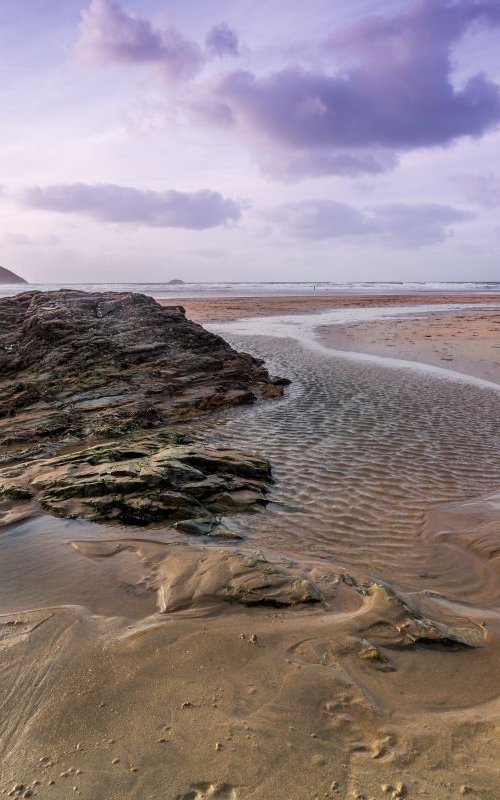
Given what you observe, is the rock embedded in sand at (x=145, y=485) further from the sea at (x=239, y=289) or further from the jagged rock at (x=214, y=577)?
A: the sea at (x=239, y=289)

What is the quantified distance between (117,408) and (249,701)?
857cm

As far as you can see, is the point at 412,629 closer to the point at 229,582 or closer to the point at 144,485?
the point at 229,582

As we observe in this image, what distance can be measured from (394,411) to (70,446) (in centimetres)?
744

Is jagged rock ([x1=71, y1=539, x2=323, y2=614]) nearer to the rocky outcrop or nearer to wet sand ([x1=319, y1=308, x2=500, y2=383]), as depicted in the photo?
the rocky outcrop

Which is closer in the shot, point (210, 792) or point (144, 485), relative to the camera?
point (210, 792)

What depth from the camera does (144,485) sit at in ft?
20.6

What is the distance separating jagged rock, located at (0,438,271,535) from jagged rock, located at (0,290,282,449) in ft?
8.27

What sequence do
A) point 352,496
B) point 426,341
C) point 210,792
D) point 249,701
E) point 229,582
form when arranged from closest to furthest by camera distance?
point 210,792, point 249,701, point 229,582, point 352,496, point 426,341

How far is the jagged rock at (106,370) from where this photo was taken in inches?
410

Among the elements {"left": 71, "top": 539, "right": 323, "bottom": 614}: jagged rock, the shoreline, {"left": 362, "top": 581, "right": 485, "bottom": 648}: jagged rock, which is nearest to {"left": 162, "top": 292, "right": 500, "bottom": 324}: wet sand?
the shoreline

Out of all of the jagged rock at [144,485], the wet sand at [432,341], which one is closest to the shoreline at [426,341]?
the wet sand at [432,341]

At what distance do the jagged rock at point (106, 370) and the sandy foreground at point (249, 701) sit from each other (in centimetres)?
626

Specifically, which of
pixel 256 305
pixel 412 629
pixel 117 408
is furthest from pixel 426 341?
pixel 256 305

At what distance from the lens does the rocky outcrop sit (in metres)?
6.25
